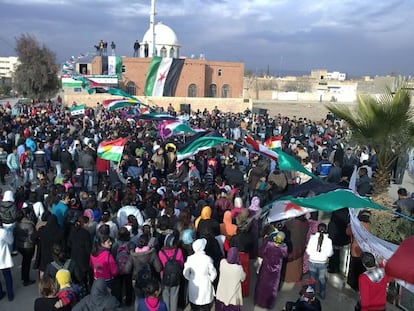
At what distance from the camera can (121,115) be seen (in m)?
22.4

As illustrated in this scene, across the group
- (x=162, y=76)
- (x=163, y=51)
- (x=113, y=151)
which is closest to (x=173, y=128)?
(x=113, y=151)

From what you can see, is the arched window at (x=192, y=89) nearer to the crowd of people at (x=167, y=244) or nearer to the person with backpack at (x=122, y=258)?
the crowd of people at (x=167, y=244)

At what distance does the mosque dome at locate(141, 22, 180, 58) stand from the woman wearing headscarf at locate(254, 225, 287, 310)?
4857 cm

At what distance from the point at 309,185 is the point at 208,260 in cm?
186

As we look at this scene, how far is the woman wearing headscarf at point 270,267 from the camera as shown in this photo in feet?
19.4

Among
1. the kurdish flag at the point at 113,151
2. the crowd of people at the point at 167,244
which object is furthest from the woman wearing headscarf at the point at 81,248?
the kurdish flag at the point at 113,151

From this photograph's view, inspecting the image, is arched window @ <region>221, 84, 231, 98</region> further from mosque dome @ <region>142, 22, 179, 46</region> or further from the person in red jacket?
the person in red jacket

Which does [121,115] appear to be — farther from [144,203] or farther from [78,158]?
[144,203]

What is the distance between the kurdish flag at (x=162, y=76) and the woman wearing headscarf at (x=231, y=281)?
3966cm

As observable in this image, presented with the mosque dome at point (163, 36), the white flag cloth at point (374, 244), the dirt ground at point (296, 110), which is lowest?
the dirt ground at point (296, 110)

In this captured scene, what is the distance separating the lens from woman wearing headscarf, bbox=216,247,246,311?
5.37m

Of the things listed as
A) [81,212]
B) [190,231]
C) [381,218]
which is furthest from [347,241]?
[81,212]

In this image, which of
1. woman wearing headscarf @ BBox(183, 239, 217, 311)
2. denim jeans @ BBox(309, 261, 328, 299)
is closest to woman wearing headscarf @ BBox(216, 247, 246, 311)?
woman wearing headscarf @ BBox(183, 239, 217, 311)

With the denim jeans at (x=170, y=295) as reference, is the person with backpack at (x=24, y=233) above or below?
above
